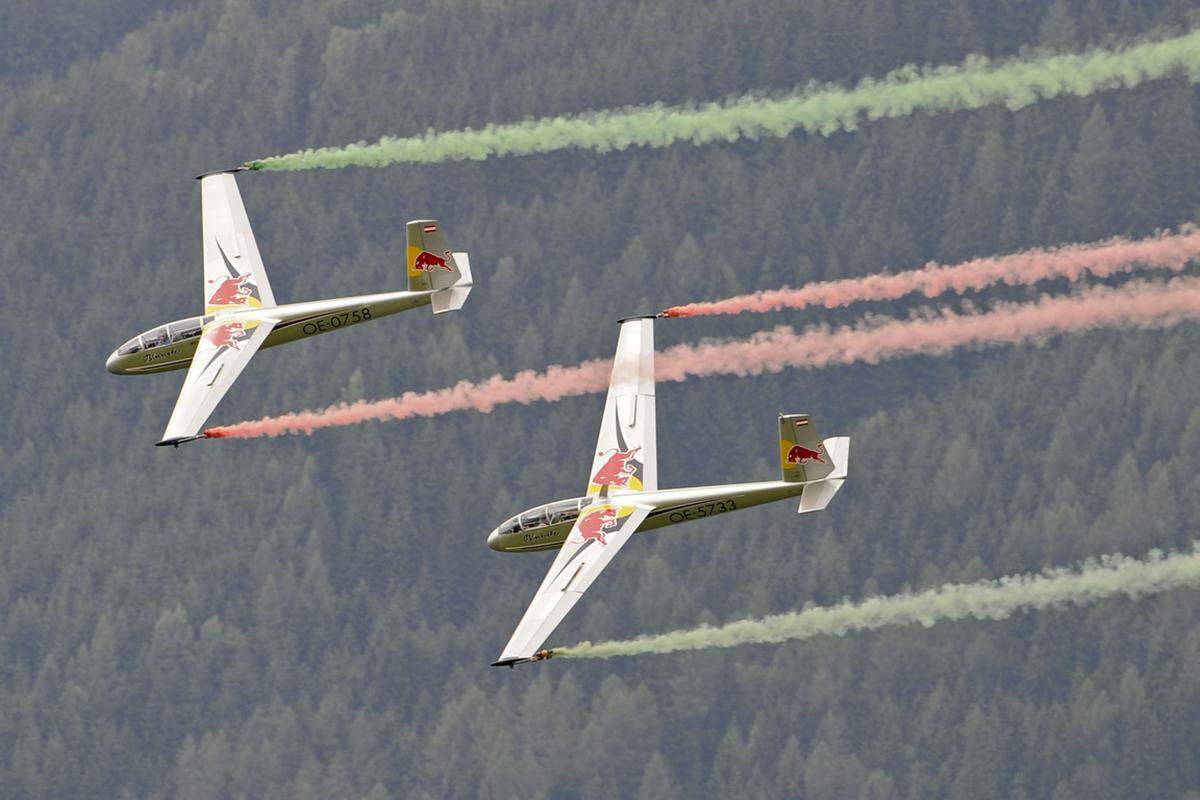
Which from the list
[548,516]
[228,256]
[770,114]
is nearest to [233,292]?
Result: [228,256]

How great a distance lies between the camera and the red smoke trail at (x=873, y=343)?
9944cm

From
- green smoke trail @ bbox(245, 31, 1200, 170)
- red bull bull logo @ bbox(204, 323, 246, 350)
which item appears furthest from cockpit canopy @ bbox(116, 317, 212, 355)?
green smoke trail @ bbox(245, 31, 1200, 170)

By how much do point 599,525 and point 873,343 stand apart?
36.4 ft

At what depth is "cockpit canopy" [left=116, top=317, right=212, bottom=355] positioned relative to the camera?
112m

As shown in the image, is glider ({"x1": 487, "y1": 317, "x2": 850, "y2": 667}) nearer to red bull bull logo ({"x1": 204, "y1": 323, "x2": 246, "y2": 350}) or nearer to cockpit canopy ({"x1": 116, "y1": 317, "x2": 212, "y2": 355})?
red bull bull logo ({"x1": 204, "y1": 323, "x2": 246, "y2": 350})

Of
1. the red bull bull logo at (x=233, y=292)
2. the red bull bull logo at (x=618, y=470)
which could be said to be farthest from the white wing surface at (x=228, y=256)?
the red bull bull logo at (x=618, y=470)

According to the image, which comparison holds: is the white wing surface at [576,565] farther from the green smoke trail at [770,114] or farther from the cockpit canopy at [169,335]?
the cockpit canopy at [169,335]

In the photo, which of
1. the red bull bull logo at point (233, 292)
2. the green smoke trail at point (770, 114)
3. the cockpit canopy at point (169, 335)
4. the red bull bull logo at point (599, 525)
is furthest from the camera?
the red bull bull logo at point (233, 292)

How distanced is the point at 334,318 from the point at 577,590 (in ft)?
48.8

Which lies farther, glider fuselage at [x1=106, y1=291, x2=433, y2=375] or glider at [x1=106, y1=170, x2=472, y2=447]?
glider fuselage at [x1=106, y1=291, x2=433, y2=375]

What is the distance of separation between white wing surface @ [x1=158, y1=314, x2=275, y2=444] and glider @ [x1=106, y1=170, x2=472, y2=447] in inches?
1.4

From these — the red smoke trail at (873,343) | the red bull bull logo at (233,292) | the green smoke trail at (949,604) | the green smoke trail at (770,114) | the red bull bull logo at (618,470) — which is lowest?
the green smoke trail at (949,604)

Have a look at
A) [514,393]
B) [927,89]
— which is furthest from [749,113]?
[514,393]

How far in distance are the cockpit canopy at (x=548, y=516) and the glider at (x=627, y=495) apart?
34 mm
